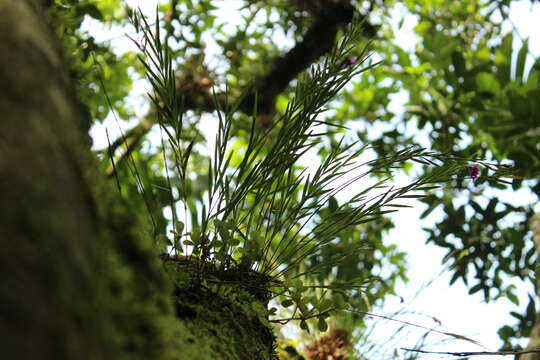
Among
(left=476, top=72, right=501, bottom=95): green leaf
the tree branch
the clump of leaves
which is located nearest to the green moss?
the clump of leaves

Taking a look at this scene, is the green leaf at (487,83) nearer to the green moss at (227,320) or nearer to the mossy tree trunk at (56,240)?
the green moss at (227,320)

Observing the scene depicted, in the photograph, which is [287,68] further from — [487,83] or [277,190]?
[277,190]

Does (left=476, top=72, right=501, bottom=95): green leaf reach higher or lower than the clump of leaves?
higher

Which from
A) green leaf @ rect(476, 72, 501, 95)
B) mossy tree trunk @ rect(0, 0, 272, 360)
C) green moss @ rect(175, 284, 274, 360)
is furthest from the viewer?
green leaf @ rect(476, 72, 501, 95)

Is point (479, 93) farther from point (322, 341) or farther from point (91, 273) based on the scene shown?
point (91, 273)

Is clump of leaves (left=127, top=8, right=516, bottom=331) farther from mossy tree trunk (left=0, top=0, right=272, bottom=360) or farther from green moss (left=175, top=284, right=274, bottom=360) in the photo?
mossy tree trunk (left=0, top=0, right=272, bottom=360)

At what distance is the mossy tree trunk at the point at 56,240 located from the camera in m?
0.27

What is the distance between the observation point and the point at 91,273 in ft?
1.03

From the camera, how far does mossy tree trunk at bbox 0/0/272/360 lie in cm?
27

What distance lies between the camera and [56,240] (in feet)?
0.97

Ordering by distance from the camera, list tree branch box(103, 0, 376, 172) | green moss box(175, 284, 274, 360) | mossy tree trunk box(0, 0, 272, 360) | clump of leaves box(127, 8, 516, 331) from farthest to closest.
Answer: tree branch box(103, 0, 376, 172) → clump of leaves box(127, 8, 516, 331) → green moss box(175, 284, 274, 360) → mossy tree trunk box(0, 0, 272, 360)

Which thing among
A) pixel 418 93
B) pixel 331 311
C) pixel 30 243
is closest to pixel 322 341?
pixel 331 311

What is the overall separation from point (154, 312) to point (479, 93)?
2.40 metres

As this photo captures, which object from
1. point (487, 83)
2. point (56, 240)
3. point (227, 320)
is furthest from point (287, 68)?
point (56, 240)
